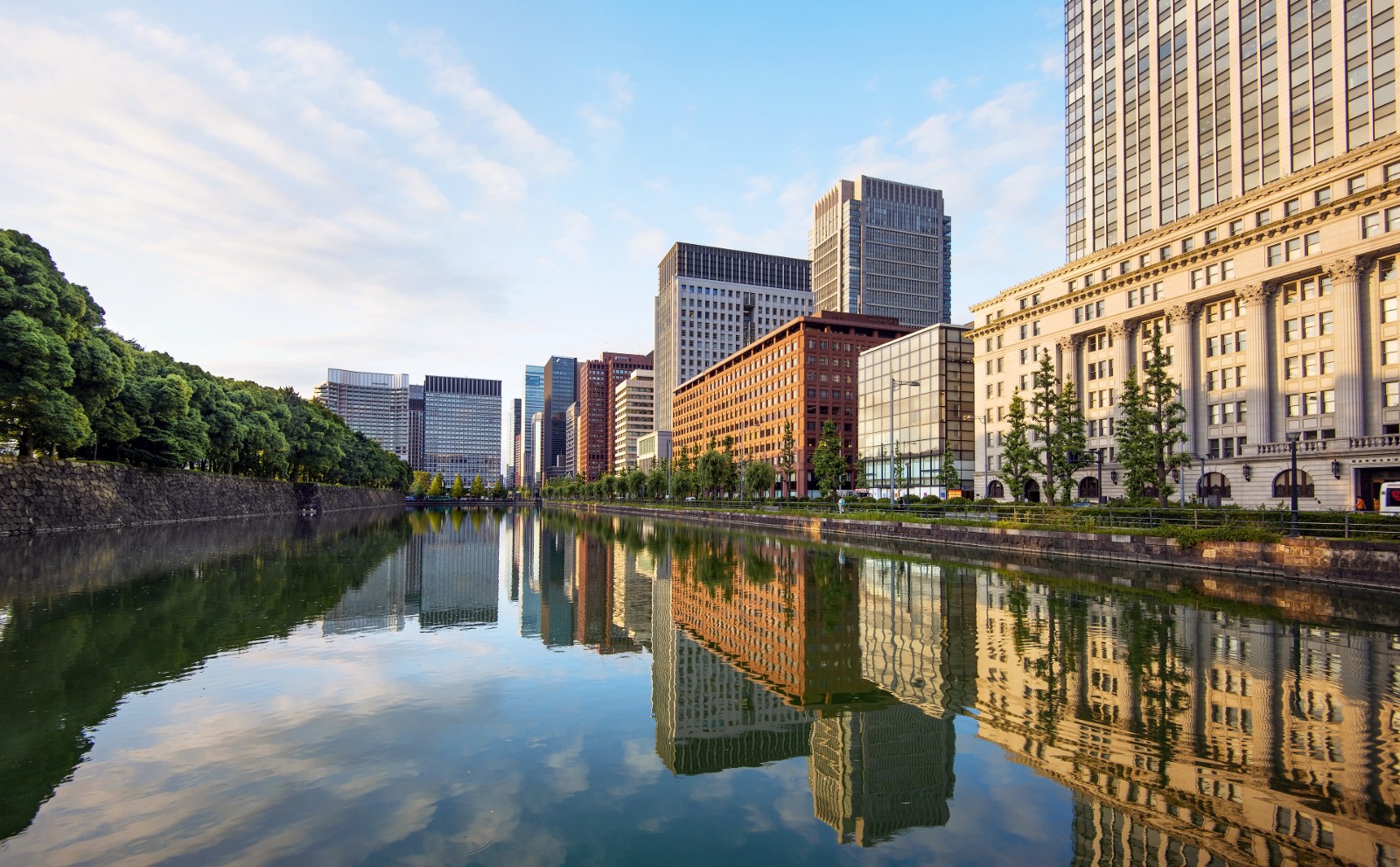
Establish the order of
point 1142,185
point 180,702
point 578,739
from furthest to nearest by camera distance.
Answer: point 1142,185 → point 180,702 → point 578,739

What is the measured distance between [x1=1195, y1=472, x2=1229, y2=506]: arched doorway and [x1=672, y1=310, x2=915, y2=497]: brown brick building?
59442 millimetres

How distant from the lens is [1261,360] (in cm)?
6322

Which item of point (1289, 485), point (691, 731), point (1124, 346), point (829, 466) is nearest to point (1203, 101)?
point (1124, 346)

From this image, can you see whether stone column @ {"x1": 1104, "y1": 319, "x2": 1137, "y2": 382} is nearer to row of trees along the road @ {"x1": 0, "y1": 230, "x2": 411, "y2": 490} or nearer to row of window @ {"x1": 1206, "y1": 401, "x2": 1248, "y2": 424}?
row of window @ {"x1": 1206, "y1": 401, "x2": 1248, "y2": 424}

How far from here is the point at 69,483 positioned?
5219 centimetres

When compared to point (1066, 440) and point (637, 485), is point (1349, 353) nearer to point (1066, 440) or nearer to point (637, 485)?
point (1066, 440)

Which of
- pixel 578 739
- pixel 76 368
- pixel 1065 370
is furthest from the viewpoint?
pixel 1065 370

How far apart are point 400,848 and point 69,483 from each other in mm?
61239

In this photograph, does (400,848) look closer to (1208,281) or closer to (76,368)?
(76,368)

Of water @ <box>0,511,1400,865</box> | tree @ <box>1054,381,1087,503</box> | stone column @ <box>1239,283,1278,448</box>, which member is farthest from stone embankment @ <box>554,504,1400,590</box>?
stone column @ <box>1239,283,1278,448</box>

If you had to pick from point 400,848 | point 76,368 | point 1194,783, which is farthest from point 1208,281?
point 76,368

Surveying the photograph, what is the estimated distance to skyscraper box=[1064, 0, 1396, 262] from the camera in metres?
69.6

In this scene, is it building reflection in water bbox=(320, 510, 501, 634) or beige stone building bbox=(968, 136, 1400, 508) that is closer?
building reflection in water bbox=(320, 510, 501, 634)

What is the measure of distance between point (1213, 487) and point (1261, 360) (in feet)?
39.6
